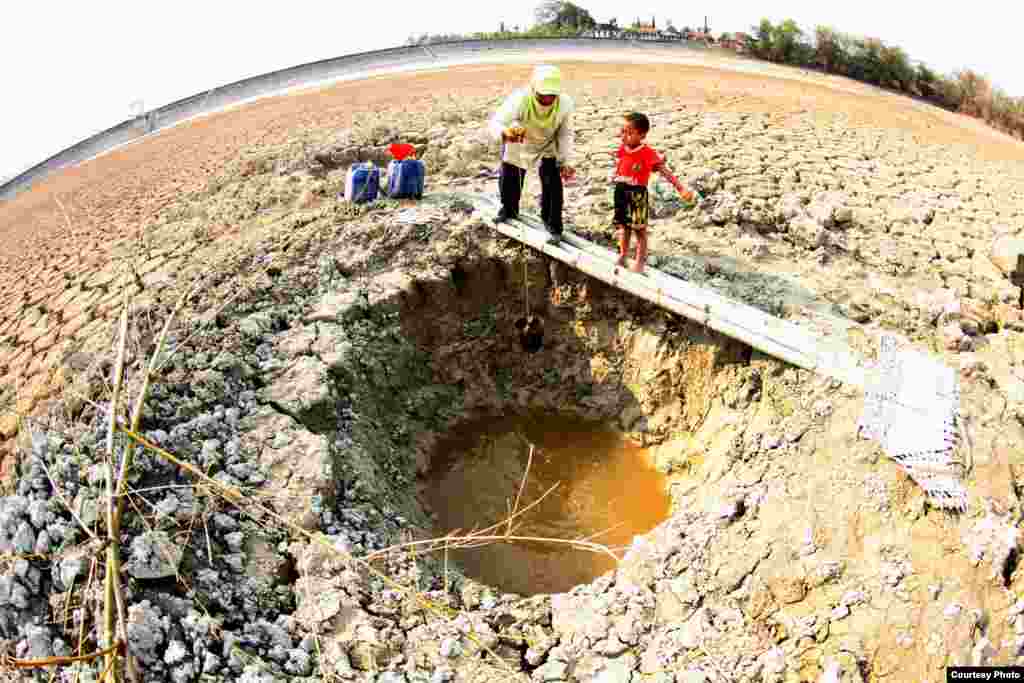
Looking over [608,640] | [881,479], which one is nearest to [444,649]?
[608,640]

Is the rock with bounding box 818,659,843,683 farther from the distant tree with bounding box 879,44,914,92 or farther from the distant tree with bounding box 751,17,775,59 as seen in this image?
the distant tree with bounding box 751,17,775,59

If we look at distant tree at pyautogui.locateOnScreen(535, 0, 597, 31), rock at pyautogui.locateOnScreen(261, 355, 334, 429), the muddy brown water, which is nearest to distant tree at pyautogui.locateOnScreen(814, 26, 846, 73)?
distant tree at pyautogui.locateOnScreen(535, 0, 597, 31)

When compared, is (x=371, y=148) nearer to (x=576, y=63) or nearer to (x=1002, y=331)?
(x=576, y=63)

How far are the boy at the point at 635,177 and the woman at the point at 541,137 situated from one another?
0.40 m

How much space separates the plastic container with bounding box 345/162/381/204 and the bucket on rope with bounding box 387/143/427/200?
13 cm

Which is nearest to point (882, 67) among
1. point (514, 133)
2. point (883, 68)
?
point (883, 68)

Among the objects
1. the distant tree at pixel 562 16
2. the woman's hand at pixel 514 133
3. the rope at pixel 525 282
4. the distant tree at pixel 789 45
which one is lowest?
the rope at pixel 525 282

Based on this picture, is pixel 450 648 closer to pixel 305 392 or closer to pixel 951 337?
pixel 305 392

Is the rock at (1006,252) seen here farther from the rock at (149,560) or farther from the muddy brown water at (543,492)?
the rock at (149,560)

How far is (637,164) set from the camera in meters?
4.69

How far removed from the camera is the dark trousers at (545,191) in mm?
5125

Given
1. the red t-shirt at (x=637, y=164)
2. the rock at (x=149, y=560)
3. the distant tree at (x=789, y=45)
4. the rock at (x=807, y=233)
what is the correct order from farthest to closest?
the distant tree at (x=789, y=45)
the rock at (x=807, y=233)
the red t-shirt at (x=637, y=164)
the rock at (x=149, y=560)

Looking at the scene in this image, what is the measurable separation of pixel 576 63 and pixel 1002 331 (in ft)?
22.5

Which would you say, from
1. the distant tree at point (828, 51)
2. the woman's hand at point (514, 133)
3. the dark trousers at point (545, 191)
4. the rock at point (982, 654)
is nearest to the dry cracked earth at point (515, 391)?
the rock at point (982, 654)
